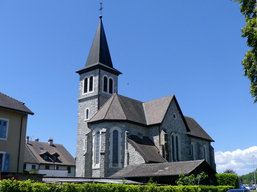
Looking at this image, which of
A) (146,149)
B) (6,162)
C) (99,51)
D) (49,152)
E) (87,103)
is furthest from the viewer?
(49,152)

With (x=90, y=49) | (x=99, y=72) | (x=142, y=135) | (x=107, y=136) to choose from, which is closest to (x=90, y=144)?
(x=107, y=136)

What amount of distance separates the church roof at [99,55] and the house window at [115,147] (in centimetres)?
1350

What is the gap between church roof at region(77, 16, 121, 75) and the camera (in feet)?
141

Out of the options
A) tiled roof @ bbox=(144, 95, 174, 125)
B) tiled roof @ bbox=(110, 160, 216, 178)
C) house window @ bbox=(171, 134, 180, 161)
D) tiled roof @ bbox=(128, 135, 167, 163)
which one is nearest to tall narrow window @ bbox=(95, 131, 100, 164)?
tiled roof @ bbox=(128, 135, 167, 163)

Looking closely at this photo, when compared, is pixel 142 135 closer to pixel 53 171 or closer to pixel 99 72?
pixel 99 72

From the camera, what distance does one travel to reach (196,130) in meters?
45.6

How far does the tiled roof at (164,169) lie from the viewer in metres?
23.4

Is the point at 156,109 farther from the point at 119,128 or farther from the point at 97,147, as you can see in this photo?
the point at 97,147

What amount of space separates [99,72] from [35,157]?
17.0 m

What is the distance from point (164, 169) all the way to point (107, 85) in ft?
67.9

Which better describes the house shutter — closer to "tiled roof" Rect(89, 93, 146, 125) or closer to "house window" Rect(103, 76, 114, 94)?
"tiled roof" Rect(89, 93, 146, 125)

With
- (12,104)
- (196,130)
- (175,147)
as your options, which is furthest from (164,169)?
(196,130)

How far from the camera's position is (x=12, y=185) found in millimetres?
10852

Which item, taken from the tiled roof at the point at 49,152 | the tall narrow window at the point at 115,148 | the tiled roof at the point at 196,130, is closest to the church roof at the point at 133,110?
the tall narrow window at the point at 115,148
